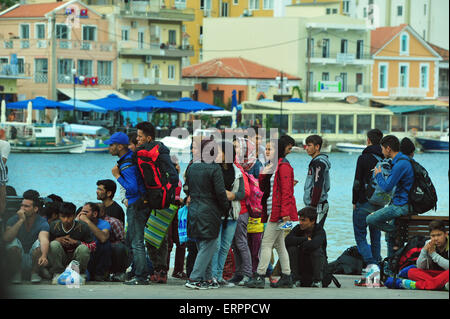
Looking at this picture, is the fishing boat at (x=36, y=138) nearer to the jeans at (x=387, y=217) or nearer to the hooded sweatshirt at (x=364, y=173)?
the hooded sweatshirt at (x=364, y=173)

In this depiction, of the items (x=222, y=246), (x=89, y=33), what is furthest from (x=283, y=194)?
(x=89, y=33)

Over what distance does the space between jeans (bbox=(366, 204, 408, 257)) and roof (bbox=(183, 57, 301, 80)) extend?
50707 mm

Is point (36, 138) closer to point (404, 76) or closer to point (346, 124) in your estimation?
point (346, 124)

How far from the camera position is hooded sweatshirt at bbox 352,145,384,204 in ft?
29.4

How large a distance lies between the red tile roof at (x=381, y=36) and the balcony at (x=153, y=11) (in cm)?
1546

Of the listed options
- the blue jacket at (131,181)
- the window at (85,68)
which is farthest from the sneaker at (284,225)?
the window at (85,68)

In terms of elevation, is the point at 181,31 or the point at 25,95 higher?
the point at 181,31

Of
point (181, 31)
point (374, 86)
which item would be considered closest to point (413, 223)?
point (181, 31)

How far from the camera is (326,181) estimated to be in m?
8.65

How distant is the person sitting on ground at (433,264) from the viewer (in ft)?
23.7

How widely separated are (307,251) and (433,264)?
3.89ft
